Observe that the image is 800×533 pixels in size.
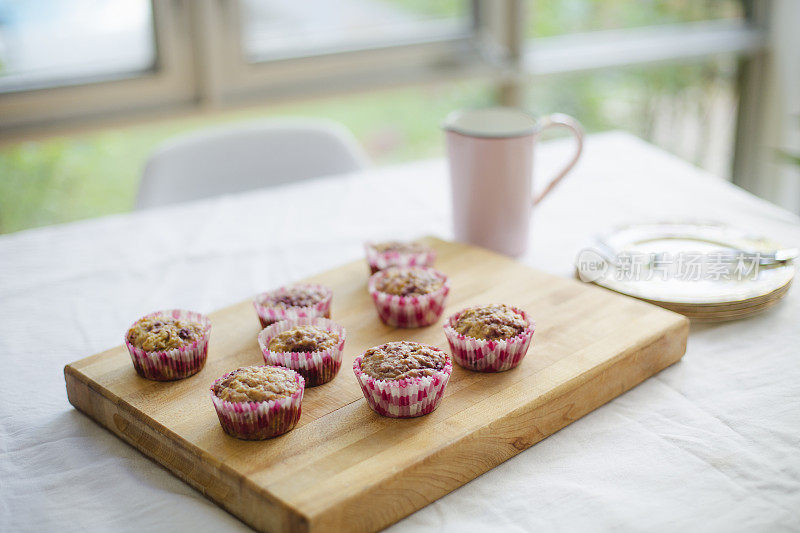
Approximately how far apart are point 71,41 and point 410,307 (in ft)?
5.62

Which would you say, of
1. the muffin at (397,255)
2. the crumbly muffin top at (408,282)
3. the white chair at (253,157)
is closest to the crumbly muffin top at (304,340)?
the crumbly muffin top at (408,282)

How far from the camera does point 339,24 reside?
2523 millimetres

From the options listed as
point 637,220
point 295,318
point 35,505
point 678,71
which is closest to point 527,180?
point 637,220

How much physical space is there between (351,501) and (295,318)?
0.33m

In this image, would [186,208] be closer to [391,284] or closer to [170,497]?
[391,284]

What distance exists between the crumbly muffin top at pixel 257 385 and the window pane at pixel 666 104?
2.27m

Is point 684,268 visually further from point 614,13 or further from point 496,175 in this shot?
point 614,13

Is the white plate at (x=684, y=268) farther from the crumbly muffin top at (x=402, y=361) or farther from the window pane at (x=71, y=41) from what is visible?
the window pane at (x=71, y=41)

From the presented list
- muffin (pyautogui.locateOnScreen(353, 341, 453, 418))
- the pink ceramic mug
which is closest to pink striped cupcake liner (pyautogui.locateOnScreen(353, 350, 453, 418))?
muffin (pyautogui.locateOnScreen(353, 341, 453, 418))

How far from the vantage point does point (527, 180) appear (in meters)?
1.21

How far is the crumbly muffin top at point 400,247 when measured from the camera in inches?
44.9

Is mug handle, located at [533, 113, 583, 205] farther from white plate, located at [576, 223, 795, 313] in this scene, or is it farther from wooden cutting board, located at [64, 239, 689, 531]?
wooden cutting board, located at [64, 239, 689, 531]

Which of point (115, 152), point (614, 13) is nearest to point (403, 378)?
point (115, 152)

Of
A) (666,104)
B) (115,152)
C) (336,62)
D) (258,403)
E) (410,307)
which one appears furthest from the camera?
(666,104)
